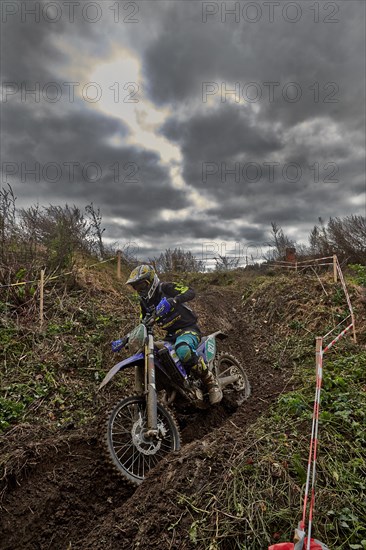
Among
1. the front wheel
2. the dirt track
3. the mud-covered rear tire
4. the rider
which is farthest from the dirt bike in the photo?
the mud-covered rear tire

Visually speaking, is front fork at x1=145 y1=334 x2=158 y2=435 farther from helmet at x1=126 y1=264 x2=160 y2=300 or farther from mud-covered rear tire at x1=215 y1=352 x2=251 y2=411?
mud-covered rear tire at x1=215 y1=352 x2=251 y2=411

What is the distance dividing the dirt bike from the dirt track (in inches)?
9.3

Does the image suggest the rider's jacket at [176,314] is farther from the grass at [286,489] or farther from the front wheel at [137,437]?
the grass at [286,489]

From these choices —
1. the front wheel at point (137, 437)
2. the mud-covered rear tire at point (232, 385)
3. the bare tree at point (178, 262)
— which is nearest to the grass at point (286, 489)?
the front wheel at point (137, 437)

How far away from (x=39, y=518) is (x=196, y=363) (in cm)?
245

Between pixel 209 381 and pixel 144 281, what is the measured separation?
5.70 feet

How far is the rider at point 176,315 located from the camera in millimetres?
4915

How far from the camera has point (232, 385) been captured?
6.53 meters

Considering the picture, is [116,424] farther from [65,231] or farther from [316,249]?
[316,249]

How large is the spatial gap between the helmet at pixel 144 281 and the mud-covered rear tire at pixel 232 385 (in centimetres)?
196

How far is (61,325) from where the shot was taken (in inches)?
325

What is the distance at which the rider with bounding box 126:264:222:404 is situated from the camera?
4.91m

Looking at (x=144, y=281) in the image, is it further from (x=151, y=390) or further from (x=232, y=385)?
(x=232, y=385)

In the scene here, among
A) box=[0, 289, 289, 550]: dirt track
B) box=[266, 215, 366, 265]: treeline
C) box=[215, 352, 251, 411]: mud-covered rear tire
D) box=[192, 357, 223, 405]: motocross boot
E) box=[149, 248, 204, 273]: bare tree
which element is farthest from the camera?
box=[149, 248, 204, 273]: bare tree
